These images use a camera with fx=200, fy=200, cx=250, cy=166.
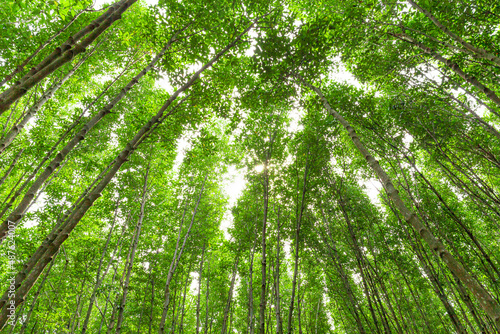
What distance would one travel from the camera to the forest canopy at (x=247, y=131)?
3316mm

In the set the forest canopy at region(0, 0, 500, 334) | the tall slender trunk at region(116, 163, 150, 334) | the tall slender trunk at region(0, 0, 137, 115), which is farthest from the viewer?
the tall slender trunk at region(116, 163, 150, 334)

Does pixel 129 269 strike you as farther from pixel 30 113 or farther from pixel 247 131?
pixel 247 131

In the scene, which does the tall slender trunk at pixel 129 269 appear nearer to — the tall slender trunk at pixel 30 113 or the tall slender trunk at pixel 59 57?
the tall slender trunk at pixel 30 113

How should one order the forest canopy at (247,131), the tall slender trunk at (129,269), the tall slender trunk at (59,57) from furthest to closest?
the tall slender trunk at (129,269) → the forest canopy at (247,131) → the tall slender trunk at (59,57)

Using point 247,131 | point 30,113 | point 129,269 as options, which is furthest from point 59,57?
point 129,269

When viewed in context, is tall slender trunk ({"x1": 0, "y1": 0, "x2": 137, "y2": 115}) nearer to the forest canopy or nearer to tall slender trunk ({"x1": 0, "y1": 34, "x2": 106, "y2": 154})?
the forest canopy

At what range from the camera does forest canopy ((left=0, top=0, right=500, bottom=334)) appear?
3.32 meters

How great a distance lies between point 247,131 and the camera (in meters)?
7.76

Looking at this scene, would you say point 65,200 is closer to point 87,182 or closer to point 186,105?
point 87,182

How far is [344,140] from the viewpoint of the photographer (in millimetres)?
7629

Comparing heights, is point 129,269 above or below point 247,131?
below

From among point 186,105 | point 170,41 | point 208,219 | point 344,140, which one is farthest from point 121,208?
point 344,140

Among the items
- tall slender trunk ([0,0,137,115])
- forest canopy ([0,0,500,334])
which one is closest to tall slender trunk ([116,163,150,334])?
forest canopy ([0,0,500,334])

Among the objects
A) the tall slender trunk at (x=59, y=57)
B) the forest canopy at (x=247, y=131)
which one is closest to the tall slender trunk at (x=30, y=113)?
the forest canopy at (x=247, y=131)
